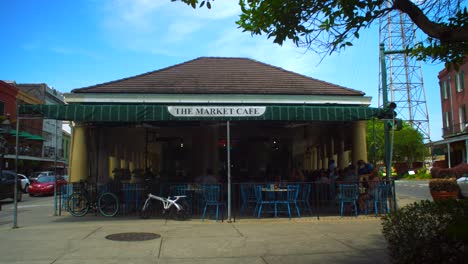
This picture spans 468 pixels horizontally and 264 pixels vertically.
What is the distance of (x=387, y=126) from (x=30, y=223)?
11241mm

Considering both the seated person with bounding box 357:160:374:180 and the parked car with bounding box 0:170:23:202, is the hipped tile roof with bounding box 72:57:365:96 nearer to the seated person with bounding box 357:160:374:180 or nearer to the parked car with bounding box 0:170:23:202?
the seated person with bounding box 357:160:374:180

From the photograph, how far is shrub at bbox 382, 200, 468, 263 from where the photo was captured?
4.95 m

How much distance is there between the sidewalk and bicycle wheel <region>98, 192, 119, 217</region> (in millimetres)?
988

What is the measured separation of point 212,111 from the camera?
1238 cm

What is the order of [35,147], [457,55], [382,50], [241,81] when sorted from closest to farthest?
[457,55] → [382,50] → [241,81] → [35,147]

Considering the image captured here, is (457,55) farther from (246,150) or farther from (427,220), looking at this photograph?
(246,150)

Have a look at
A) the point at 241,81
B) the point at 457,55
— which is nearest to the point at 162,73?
the point at 241,81

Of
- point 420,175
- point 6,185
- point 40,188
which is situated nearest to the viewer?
point 6,185

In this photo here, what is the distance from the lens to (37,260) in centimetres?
741

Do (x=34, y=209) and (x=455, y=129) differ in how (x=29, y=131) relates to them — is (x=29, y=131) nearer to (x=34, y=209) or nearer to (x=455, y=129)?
(x=34, y=209)

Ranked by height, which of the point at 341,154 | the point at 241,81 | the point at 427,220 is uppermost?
the point at 241,81

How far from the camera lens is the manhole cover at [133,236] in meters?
9.34

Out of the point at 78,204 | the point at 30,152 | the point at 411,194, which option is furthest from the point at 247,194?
the point at 30,152

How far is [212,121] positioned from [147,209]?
409 cm
